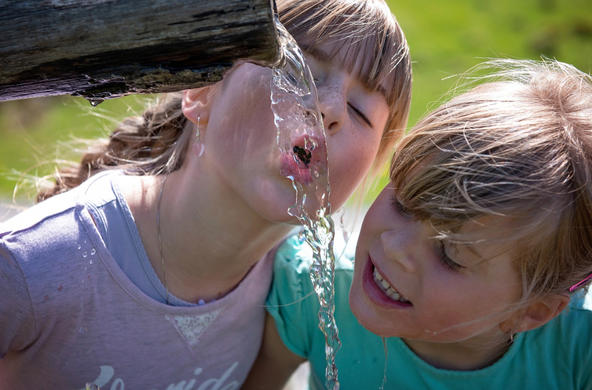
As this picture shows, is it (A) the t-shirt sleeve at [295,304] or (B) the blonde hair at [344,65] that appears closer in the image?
(B) the blonde hair at [344,65]

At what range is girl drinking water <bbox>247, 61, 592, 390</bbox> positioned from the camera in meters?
1.85

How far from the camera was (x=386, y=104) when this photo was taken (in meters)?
2.27

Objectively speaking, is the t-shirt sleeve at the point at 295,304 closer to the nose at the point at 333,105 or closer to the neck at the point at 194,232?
the neck at the point at 194,232

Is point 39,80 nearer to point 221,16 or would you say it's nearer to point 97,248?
point 221,16

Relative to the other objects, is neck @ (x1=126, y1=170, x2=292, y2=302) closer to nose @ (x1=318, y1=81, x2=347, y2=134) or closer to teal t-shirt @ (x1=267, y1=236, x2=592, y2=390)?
teal t-shirt @ (x1=267, y1=236, x2=592, y2=390)

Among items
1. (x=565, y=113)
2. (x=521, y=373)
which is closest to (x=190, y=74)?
(x=565, y=113)

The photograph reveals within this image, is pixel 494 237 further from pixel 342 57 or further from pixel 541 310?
pixel 342 57

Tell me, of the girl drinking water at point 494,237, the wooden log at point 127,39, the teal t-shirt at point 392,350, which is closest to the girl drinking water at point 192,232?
the teal t-shirt at point 392,350

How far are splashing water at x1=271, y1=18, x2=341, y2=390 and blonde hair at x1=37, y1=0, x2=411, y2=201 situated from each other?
0.25 meters

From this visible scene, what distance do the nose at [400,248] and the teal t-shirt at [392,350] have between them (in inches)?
21.0

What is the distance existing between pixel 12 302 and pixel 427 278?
1.24 metres

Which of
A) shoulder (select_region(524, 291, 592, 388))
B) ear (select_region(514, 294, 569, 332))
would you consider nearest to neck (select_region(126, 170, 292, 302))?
ear (select_region(514, 294, 569, 332))

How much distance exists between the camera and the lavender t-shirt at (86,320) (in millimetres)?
2018

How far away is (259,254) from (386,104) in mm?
709
